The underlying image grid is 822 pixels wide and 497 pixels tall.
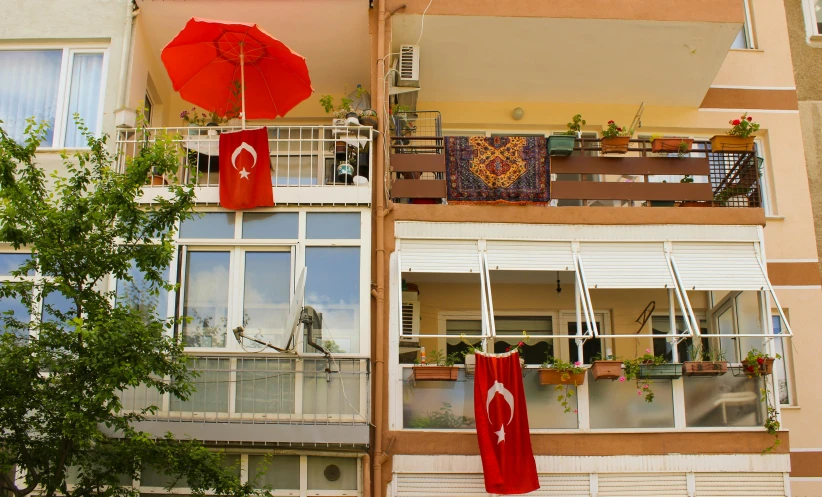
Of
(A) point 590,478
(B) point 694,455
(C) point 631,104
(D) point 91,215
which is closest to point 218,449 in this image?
(D) point 91,215

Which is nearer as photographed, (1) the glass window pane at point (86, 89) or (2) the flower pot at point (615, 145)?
(2) the flower pot at point (615, 145)

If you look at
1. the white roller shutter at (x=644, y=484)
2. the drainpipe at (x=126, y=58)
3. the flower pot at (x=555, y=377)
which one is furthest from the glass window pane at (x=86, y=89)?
the white roller shutter at (x=644, y=484)

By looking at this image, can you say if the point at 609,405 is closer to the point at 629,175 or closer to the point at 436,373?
the point at 436,373

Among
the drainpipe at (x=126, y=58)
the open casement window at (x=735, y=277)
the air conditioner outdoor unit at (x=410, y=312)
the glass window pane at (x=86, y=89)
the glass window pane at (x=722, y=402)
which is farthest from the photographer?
the air conditioner outdoor unit at (x=410, y=312)

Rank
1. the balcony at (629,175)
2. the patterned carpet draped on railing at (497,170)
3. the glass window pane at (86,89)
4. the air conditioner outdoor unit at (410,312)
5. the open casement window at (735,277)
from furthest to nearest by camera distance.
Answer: the air conditioner outdoor unit at (410,312), the glass window pane at (86,89), the balcony at (629,175), the patterned carpet draped on railing at (497,170), the open casement window at (735,277)

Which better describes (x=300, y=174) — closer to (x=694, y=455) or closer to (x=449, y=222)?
(x=449, y=222)

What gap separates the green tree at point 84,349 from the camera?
10859 millimetres

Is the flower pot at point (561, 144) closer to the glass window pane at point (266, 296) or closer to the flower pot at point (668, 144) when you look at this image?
the flower pot at point (668, 144)

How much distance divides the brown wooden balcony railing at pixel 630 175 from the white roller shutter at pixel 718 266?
0.81m

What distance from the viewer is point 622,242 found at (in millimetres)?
14656

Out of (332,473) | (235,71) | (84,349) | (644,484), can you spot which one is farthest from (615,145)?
(84,349)

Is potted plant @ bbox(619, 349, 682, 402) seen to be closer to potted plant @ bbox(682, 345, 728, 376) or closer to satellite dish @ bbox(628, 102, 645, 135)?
potted plant @ bbox(682, 345, 728, 376)

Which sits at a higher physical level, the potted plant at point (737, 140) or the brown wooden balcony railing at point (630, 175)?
the potted plant at point (737, 140)

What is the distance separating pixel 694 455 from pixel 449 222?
4.55 metres
